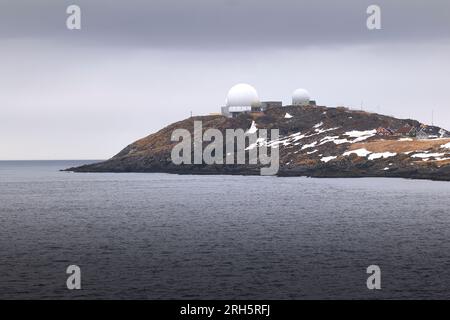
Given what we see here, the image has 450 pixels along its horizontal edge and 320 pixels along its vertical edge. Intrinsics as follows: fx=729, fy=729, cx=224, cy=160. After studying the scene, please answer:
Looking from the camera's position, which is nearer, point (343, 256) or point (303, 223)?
point (343, 256)

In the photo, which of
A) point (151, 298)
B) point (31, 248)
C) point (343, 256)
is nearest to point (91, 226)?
point (31, 248)

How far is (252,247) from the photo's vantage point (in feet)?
241

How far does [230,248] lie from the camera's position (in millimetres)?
72562

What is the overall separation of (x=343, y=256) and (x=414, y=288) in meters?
14.5

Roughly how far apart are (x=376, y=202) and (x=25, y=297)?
8551 cm

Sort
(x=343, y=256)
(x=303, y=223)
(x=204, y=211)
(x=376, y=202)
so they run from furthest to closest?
(x=376, y=202) < (x=204, y=211) < (x=303, y=223) < (x=343, y=256)

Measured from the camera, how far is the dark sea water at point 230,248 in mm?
53719

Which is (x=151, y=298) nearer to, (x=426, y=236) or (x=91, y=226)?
(x=426, y=236)

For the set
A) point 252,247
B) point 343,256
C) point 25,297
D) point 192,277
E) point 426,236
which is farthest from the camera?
point 426,236

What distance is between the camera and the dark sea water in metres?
53.7

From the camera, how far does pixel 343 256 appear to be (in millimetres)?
67312
